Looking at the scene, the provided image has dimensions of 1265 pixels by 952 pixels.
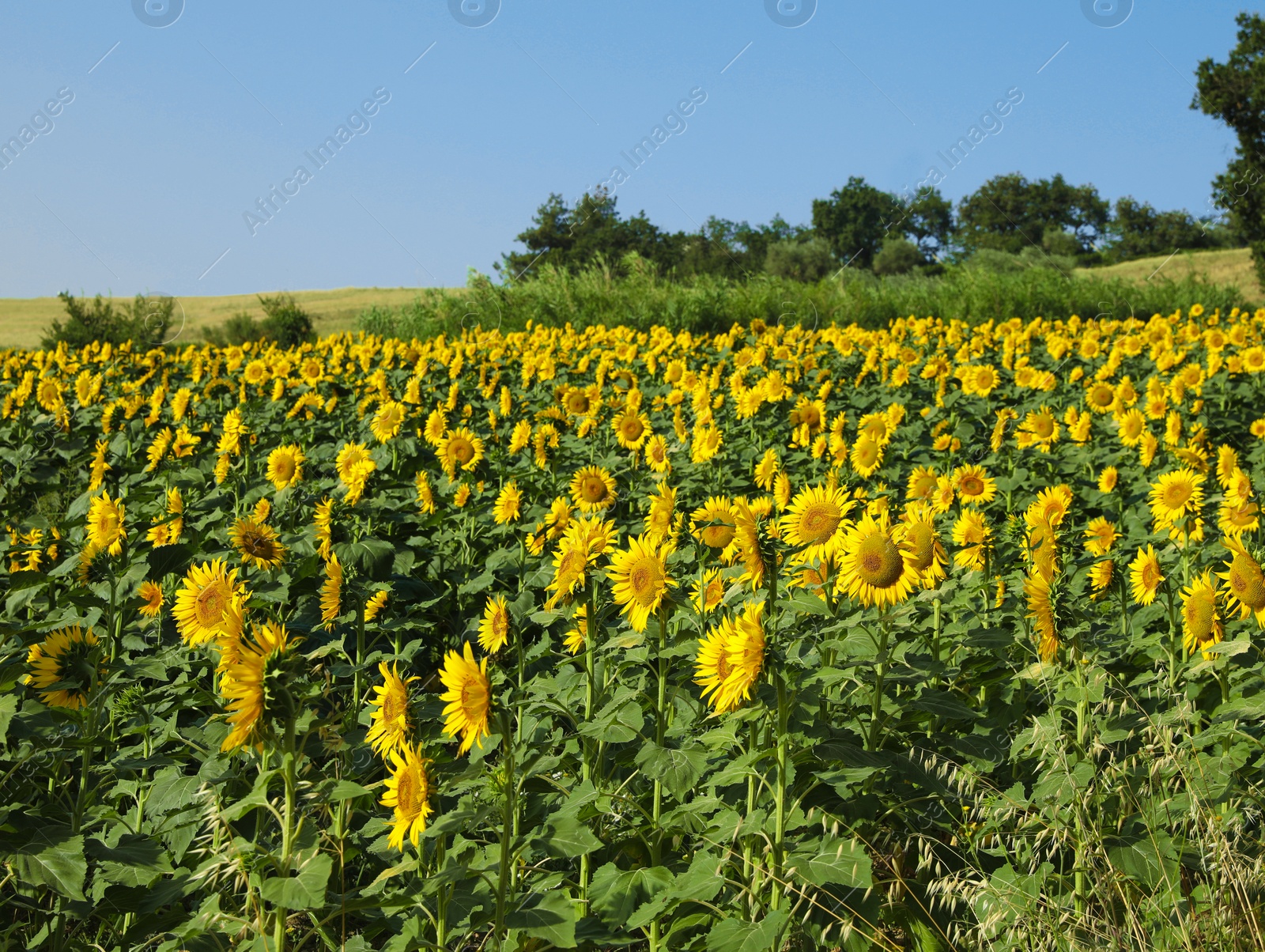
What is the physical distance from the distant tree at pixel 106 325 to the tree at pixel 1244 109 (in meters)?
35.9

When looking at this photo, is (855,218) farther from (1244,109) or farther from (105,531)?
(105,531)

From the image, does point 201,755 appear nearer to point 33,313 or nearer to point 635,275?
point 635,275

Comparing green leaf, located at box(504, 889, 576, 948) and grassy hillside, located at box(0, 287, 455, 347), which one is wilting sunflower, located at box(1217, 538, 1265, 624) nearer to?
green leaf, located at box(504, 889, 576, 948)

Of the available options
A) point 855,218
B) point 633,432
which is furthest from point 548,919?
point 855,218

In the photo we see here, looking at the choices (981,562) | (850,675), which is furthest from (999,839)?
(981,562)

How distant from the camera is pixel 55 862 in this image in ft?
7.00

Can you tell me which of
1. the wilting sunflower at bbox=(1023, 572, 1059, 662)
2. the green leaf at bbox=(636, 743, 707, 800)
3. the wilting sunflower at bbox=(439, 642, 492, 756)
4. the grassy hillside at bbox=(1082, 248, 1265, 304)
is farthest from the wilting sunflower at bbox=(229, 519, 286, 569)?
the grassy hillside at bbox=(1082, 248, 1265, 304)

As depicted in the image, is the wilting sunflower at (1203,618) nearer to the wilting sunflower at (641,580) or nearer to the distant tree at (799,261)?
the wilting sunflower at (641,580)

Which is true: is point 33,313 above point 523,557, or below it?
above

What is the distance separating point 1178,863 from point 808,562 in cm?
126

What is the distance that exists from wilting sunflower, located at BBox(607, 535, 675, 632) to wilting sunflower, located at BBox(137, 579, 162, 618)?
2241mm

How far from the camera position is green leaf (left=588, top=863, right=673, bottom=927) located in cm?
228

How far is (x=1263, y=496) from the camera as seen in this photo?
5672 millimetres

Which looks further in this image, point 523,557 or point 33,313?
point 33,313
